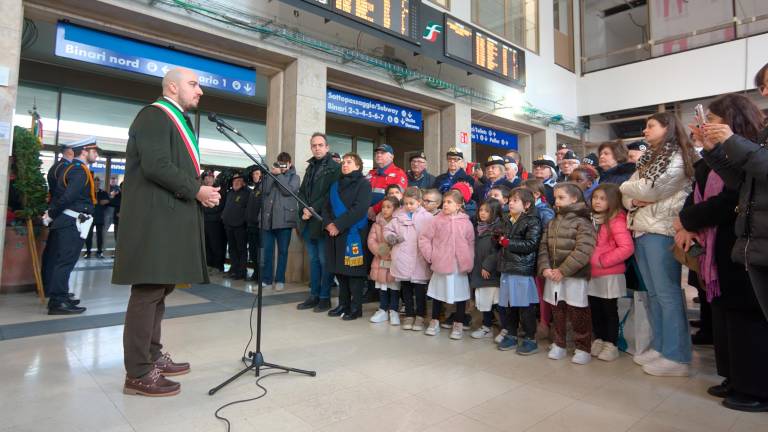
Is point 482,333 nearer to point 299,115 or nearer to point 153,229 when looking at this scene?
point 153,229

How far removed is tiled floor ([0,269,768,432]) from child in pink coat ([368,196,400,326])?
55 centimetres

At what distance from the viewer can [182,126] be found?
7.65 ft

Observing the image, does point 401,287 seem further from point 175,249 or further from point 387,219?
point 175,249

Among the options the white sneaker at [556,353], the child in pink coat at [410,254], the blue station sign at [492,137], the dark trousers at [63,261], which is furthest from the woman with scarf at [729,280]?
the blue station sign at [492,137]

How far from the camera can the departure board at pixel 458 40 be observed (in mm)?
6867

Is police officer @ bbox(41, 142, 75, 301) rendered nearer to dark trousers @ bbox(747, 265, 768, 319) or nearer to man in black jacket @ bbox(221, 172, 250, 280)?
man in black jacket @ bbox(221, 172, 250, 280)

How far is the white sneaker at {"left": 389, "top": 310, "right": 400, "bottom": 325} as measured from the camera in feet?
12.3

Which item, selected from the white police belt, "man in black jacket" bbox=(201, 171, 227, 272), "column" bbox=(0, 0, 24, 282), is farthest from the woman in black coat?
"man in black jacket" bbox=(201, 171, 227, 272)

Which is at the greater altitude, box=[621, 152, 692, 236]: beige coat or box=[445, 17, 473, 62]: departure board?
box=[445, 17, 473, 62]: departure board

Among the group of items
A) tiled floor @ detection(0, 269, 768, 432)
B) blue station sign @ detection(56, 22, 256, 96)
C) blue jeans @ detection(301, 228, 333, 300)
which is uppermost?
blue station sign @ detection(56, 22, 256, 96)

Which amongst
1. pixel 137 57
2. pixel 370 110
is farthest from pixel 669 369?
pixel 137 57

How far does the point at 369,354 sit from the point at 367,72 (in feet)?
16.5

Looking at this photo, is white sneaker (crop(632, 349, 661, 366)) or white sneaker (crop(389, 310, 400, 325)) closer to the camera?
white sneaker (crop(632, 349, 661, 366))

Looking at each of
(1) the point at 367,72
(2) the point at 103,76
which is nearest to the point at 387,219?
(1) the point at 367,72
